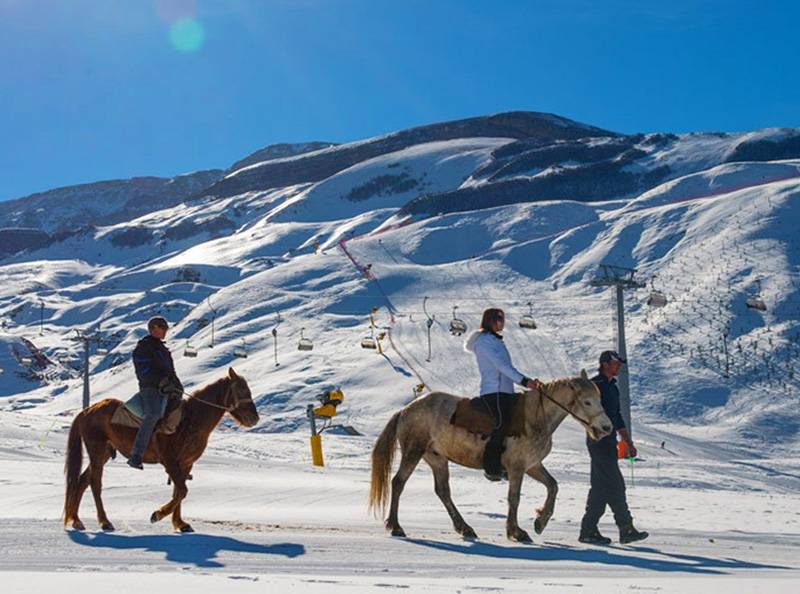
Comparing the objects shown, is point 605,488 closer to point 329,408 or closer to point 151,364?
point 151,364

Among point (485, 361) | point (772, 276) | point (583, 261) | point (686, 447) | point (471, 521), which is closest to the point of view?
point (485, 361)

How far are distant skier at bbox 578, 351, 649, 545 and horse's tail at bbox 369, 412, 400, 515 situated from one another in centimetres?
238

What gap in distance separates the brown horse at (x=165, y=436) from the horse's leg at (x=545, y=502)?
11.8ft

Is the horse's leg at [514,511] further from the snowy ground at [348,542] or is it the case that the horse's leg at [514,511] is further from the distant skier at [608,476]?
the distant skier at [608,476]

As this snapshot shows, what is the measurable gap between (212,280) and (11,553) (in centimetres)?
12383

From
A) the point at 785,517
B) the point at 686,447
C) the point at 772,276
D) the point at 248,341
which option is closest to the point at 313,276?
the point at 248,341

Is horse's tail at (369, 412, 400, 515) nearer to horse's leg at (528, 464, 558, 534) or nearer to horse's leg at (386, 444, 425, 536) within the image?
horse's leg at (386, 444, 425, 536)

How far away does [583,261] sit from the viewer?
9050 centimetres

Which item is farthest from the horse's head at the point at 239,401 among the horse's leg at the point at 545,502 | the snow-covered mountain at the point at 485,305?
→ the snow-covered mountain at the point at 485,305

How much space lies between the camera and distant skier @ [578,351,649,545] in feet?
35.6

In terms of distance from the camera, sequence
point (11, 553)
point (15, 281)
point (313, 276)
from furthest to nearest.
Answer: point (15, 281)
point (313, 276)
point (11, 553)

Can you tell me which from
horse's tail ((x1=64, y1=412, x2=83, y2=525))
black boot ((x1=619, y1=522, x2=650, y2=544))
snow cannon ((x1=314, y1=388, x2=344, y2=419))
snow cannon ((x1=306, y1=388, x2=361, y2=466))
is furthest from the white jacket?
snow cannon ((x1=314, y1=388, x2=344, y2=419))

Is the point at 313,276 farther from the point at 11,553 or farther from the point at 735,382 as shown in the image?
the point at 11,553

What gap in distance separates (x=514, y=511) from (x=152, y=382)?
15.1 feet
